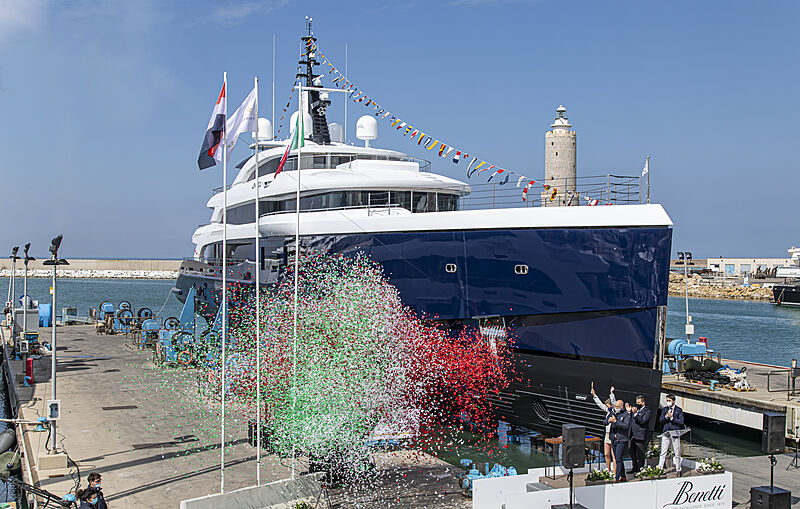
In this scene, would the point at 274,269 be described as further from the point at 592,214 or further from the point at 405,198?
the point at 592,214

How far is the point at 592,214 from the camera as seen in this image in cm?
1625

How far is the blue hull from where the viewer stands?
618 inches

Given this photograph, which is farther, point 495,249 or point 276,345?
point 495,249

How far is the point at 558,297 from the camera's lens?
16.3 metres

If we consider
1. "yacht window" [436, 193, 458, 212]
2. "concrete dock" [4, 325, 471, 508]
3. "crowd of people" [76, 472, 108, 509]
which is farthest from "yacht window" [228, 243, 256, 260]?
"crowd of people" [76, 472, 108, 509]

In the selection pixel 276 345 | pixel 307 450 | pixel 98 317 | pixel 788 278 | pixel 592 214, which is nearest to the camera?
pixel 307 450

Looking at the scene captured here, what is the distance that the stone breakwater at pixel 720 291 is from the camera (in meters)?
93.0

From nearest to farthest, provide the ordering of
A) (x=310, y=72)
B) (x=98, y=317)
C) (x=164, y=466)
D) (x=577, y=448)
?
(x=577, y=448)
(x=164, y=466)
(x=310, y=72)
(x=98, y=317)

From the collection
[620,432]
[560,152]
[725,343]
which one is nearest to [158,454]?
[620,432]

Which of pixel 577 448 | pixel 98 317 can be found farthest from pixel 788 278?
pixel 577 448

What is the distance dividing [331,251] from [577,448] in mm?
10337

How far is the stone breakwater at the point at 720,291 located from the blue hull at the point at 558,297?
277ft

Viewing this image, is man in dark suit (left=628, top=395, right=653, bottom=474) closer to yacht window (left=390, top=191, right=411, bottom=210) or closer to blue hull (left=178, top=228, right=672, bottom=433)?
blue hull (left=178, top=228, right=672, bottom=433)

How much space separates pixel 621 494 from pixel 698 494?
1341 mm
